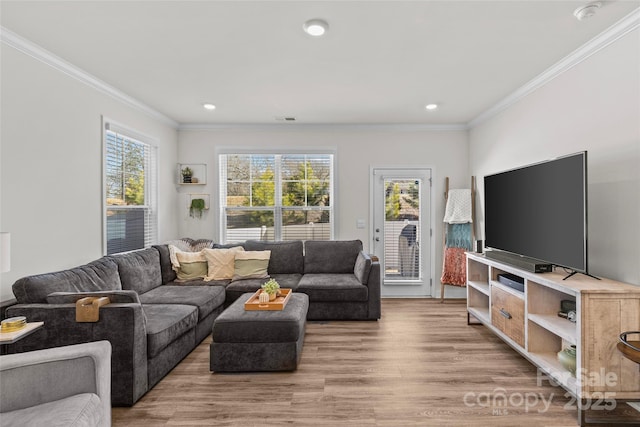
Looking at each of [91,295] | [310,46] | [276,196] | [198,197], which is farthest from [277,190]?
[91,295]

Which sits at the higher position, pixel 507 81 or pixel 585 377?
pixel 507 81

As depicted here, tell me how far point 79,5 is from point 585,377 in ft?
13.1

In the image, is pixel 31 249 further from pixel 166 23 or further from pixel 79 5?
pixel 166 23

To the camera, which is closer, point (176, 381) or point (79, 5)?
point (79, 5)

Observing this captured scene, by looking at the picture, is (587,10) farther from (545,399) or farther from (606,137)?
(545,399)

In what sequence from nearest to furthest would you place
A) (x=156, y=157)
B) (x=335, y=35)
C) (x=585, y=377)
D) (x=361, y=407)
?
1. (x=585, y=377)
2. (x=361, y=407)
3. (x=335, y=35)
4. (x=156, y=157)

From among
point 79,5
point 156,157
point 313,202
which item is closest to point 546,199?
point 313,202

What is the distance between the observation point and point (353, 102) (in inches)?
154

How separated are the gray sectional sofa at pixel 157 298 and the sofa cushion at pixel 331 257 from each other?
0.01 m

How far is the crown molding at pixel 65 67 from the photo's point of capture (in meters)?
2.39

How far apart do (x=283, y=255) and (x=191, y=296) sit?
59.1 inches

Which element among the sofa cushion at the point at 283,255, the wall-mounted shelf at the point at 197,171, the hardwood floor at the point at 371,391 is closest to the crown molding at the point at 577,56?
the hardwood floor at the point at 371,391

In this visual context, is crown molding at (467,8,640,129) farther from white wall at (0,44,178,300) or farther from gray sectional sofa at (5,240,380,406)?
white wall at (0,44,178,300)

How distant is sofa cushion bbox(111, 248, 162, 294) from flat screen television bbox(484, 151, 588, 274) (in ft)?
12.3
